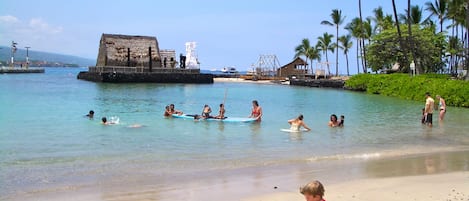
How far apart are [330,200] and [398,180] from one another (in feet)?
7.50

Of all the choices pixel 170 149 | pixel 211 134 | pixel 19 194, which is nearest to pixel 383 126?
pixel 211 134

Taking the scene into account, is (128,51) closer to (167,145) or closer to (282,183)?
(167,145)

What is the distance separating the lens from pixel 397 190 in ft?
29.6

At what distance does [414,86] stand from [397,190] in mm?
34223

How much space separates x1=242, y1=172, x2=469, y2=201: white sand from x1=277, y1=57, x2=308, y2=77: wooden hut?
71.3 metres

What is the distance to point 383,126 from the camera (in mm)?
21641

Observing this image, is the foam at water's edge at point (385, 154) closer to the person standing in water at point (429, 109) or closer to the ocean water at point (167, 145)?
the ocean water at point (167, 145)

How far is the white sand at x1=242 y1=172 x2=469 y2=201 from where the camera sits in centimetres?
848

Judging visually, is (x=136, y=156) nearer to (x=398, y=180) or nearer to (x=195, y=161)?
(x=195, y=161)

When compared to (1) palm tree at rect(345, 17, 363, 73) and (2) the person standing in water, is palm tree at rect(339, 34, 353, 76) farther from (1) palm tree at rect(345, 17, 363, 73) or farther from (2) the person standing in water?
(2) the person standing in water

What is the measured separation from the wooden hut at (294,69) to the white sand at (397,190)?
71326 millimetres

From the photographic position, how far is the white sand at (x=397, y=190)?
8.48 m

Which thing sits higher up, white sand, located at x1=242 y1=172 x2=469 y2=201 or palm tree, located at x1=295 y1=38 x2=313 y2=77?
palm tree, located at x1=295 y1=38 x2=313 y2=77

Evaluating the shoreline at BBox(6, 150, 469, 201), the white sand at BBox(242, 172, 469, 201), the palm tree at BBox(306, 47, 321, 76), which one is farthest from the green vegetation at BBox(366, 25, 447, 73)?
the white sand at BBox(242, 172, 469, 201)
